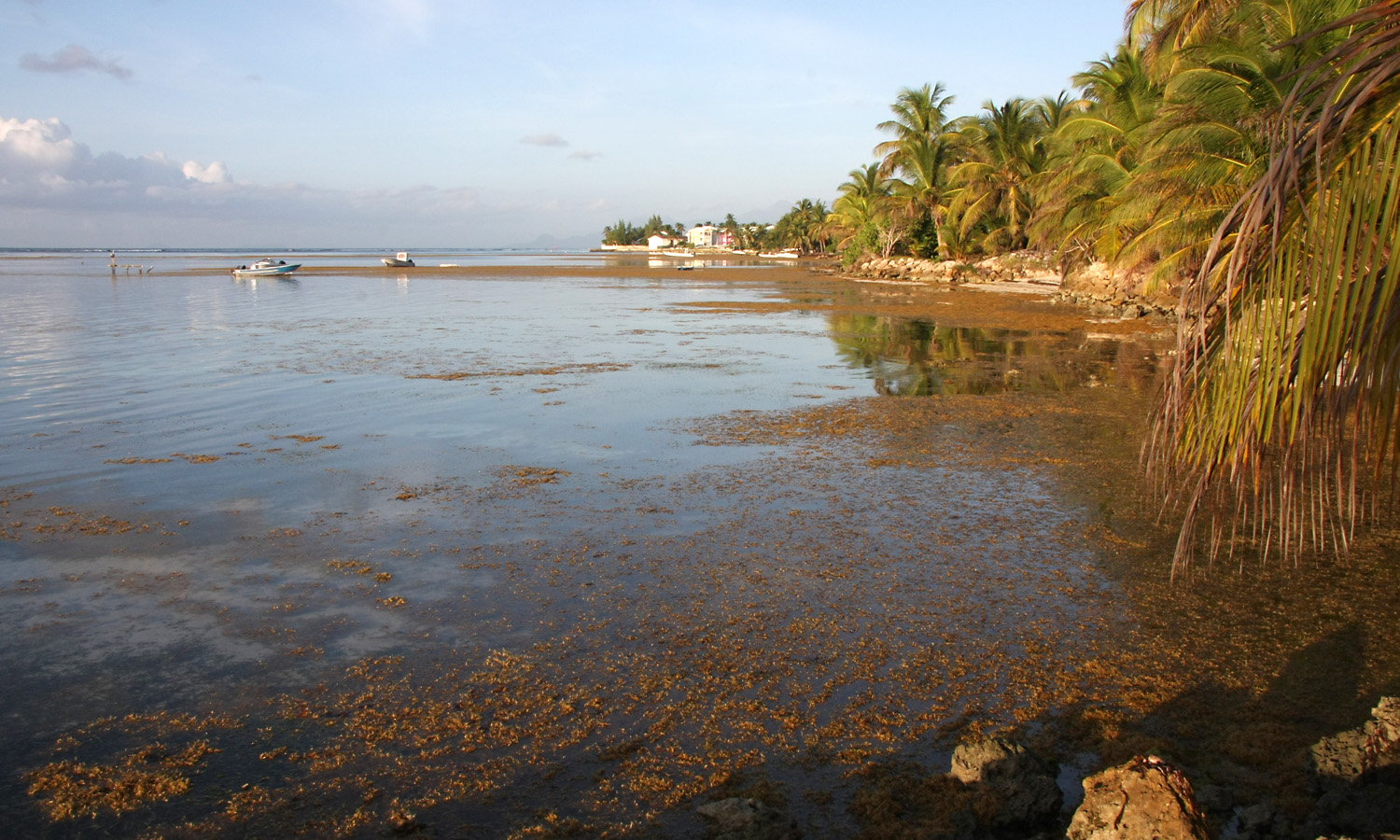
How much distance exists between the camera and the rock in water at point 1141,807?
3.11 meters

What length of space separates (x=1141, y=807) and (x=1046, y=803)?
0.64 metres

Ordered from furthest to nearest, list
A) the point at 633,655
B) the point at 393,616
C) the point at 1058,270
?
the point at 1058,270, the point at 393,616, the point at 633,655

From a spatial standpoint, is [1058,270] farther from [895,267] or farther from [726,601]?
[726,601]

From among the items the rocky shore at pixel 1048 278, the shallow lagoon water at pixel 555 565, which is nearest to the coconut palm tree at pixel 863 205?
the rocky shore at pixel 1048 278

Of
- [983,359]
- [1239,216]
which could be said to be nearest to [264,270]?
[983,359]

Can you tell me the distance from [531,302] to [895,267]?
2756 cm

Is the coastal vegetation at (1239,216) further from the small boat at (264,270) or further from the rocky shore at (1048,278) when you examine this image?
the small boat at (264,270)

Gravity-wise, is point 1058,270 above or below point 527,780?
above

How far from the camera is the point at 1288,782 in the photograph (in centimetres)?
397

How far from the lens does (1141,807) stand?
10.4 ft

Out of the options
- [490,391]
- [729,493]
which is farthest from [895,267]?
[729,493]

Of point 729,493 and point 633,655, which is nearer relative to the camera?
point 633,655

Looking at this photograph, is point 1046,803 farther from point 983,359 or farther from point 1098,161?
point 1098,161

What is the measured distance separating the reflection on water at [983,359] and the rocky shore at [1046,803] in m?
10.6
